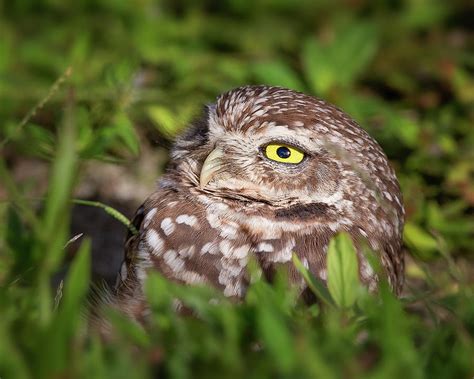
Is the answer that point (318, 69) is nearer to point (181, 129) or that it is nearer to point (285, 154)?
point (181, 129)

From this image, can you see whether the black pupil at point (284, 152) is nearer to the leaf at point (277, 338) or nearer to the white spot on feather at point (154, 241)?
the white spot on feather at point (154, 241)

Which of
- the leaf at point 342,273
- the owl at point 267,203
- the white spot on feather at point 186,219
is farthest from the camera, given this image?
the white spot on feather at point 186,219

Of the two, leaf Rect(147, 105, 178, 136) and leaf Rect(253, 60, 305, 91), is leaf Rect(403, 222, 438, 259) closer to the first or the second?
leaf Rect(253, 60, 305, 91)

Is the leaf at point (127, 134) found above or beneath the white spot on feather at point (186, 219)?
above

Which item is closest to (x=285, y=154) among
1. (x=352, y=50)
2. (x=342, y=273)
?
(x=342, y=273)

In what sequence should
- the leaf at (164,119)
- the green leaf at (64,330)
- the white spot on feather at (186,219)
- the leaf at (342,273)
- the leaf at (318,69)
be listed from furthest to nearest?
the leaf at (318,69) < the leaf at (164,119) < the white spot on feather at (186,219) < the leaf at (342,273) < the green leaf at (64,330)

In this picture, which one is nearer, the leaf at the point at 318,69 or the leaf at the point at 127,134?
the leaf at the point at 127,134

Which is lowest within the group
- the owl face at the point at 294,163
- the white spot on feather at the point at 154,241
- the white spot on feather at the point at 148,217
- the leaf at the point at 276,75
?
the white spot on feather at the point at 154,241

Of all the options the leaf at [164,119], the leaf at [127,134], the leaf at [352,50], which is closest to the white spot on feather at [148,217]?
the leaf at [164,119]
